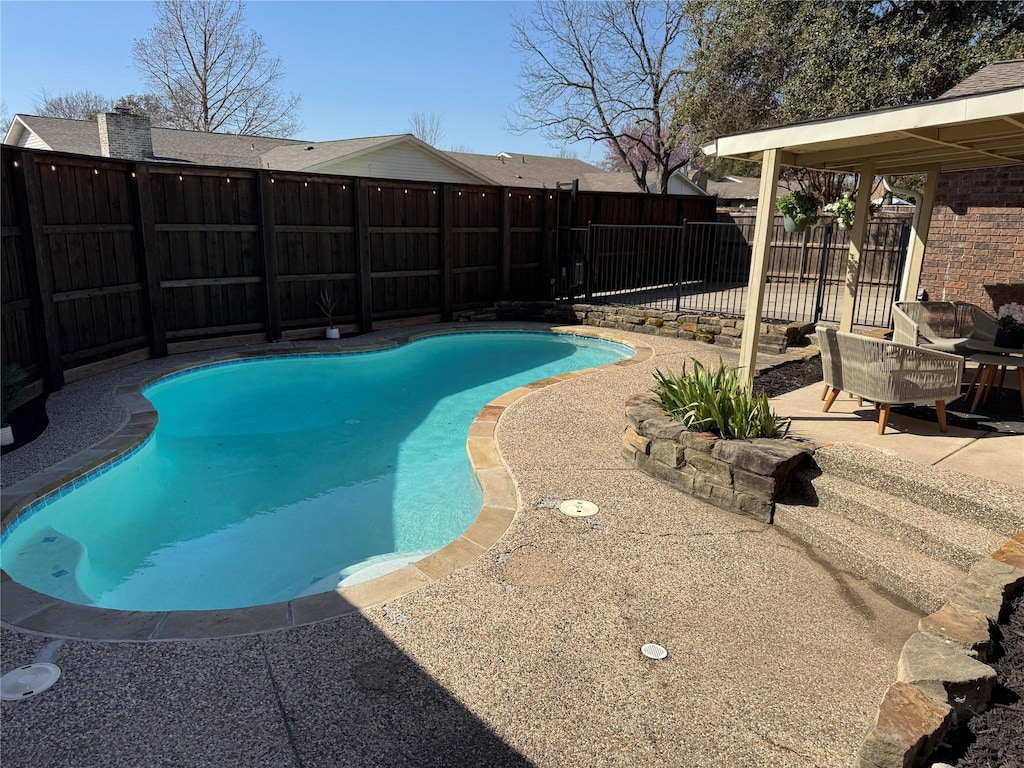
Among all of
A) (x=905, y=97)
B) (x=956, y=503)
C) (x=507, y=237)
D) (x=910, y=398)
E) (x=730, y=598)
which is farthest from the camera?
(x=905, y=97)

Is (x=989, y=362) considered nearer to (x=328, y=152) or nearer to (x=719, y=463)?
(x=719, y=463)

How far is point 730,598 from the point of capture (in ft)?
10.5

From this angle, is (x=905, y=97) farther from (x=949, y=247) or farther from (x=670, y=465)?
(x=670, y=465)

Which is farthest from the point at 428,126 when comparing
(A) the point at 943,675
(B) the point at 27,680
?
(A) the point at 943,675

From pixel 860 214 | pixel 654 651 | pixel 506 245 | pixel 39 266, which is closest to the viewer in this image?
pixel 654 651

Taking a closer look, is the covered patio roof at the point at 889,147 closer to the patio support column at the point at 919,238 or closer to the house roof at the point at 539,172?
the patio support column at the point at 919,238

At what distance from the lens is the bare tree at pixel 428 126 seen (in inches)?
1801

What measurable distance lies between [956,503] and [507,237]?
29.3 feet

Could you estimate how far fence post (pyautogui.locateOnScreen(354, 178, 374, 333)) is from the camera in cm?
948

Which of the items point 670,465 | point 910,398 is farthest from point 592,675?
point 910,398

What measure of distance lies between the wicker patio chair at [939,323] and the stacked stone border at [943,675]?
3394 mm

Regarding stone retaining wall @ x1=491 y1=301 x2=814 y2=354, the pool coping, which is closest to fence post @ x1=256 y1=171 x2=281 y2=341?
the pool coping

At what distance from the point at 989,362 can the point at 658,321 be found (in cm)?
546

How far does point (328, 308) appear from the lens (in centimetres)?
948
